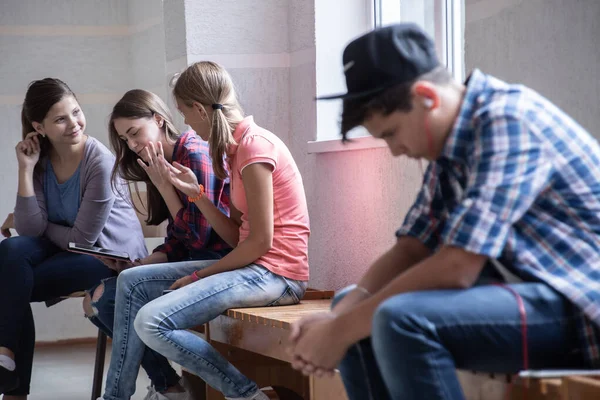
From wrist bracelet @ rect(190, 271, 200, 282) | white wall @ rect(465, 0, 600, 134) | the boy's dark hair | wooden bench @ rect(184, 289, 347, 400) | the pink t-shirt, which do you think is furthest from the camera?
wrist bracelet @ rect(190, 271, 200, 282)

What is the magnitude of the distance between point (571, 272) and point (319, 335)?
424 millimetres

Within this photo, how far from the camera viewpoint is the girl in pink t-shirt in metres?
2.53

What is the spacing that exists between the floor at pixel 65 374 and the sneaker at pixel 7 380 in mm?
587

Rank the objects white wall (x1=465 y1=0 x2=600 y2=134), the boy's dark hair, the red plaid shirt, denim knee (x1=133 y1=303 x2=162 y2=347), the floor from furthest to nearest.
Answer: the floor, the red plaid shirt, denim knee (x1=133 y1=303 x2=162 y2=347), white wall (x1=465 y1=0 x2=600 y2=134), the boy's dark hair

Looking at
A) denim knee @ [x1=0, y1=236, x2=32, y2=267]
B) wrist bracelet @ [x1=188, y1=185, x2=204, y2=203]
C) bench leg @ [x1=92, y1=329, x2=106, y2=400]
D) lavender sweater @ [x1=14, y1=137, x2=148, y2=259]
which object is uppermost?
wrist bracelet @ [x1=188, y1=185, x2=204, y2=203]

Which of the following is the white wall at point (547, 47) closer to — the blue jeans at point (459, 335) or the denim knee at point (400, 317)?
the blue jeans at point (459, 335)

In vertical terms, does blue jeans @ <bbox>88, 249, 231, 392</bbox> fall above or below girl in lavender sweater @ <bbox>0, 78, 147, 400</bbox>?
below

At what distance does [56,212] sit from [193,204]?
0.81 m

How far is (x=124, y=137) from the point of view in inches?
120

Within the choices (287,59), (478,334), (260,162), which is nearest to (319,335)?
(478,334)

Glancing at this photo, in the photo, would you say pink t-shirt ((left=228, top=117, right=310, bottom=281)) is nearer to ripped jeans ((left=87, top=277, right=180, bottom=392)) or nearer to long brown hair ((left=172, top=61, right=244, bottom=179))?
long brown hair ((left=172, top=61, right=244, bottom=179))

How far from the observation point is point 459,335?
53.2 inches

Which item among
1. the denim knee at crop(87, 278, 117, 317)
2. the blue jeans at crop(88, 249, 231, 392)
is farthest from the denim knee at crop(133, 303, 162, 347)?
the denim knee at crop(87, 278, 117, 317)

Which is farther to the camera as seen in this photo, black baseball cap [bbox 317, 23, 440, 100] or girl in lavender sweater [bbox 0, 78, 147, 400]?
girl in lavender sweater [bbox 0, 78, 147, 400]
